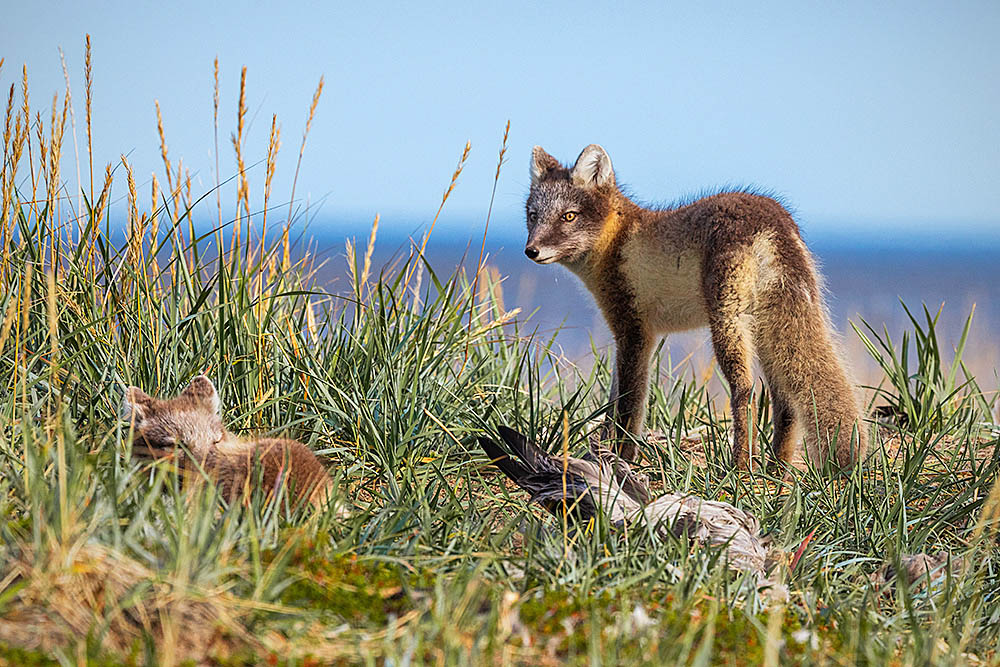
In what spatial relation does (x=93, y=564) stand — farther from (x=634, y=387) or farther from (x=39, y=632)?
(x=634, y=387)

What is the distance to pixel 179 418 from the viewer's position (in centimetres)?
348

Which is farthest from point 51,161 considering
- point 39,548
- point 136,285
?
point 39,548

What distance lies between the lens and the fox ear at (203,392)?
357 centimetres

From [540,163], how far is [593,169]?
0.40 meters

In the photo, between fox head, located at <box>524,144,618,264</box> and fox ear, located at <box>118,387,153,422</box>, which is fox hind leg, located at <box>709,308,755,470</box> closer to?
fox head, located at <box>524,144,618,264</box>

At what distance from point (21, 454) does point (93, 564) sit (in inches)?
49.3

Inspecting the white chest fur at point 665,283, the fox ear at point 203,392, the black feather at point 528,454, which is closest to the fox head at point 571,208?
the white chest fur at point 665,283

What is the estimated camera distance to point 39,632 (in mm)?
2166

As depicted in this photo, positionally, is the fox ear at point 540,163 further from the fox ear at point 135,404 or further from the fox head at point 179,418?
the fox ear at point 135,404

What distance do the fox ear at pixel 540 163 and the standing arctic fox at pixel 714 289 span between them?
0.42 feet

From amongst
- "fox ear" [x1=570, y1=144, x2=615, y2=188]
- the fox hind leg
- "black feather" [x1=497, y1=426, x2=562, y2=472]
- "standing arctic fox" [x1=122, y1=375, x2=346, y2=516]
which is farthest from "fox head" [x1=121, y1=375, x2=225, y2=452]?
"fox ear" [x1=570, y1=144, x2=615, y2=188]

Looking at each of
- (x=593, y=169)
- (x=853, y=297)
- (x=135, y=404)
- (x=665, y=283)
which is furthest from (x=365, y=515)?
(x=853, y=297)

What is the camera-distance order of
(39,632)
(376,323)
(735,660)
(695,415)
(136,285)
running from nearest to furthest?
(39,632), (735,660), (136,285), (376,323), (695,415)

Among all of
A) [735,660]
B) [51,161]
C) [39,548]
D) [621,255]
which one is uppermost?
[621,255]
